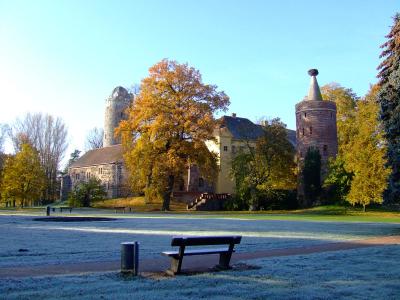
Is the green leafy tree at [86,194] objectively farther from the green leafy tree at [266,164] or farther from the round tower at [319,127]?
the round tower at [319,127]

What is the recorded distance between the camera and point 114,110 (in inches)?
3629

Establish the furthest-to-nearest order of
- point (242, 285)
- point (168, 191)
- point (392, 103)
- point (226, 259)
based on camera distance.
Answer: point (168, 191) → point (392, 103) → point (226, 259) → point (242, 285)

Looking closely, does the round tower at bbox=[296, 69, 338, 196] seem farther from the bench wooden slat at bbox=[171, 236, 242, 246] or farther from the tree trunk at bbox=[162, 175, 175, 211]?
the bench wooden slat at bbox=[171, 236, 242, 246]

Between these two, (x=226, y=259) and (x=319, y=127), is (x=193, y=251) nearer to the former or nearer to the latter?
(x=226, y=259)

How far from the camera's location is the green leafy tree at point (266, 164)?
5181 centimetres

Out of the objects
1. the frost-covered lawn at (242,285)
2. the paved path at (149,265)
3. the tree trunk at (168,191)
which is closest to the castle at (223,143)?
the tree trunk at (168,191)

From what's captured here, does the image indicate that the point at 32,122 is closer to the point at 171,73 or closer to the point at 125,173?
the point at 125,173

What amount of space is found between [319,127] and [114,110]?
160 feet

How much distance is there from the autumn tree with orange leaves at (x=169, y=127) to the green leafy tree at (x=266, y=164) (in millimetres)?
5769

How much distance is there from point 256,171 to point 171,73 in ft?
49.0

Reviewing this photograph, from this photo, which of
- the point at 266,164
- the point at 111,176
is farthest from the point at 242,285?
the point at 111,176

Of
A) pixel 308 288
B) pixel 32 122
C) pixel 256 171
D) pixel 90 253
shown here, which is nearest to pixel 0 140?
pixel 32 122

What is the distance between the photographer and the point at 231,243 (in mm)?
9523

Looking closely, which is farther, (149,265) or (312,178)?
(312,178)
